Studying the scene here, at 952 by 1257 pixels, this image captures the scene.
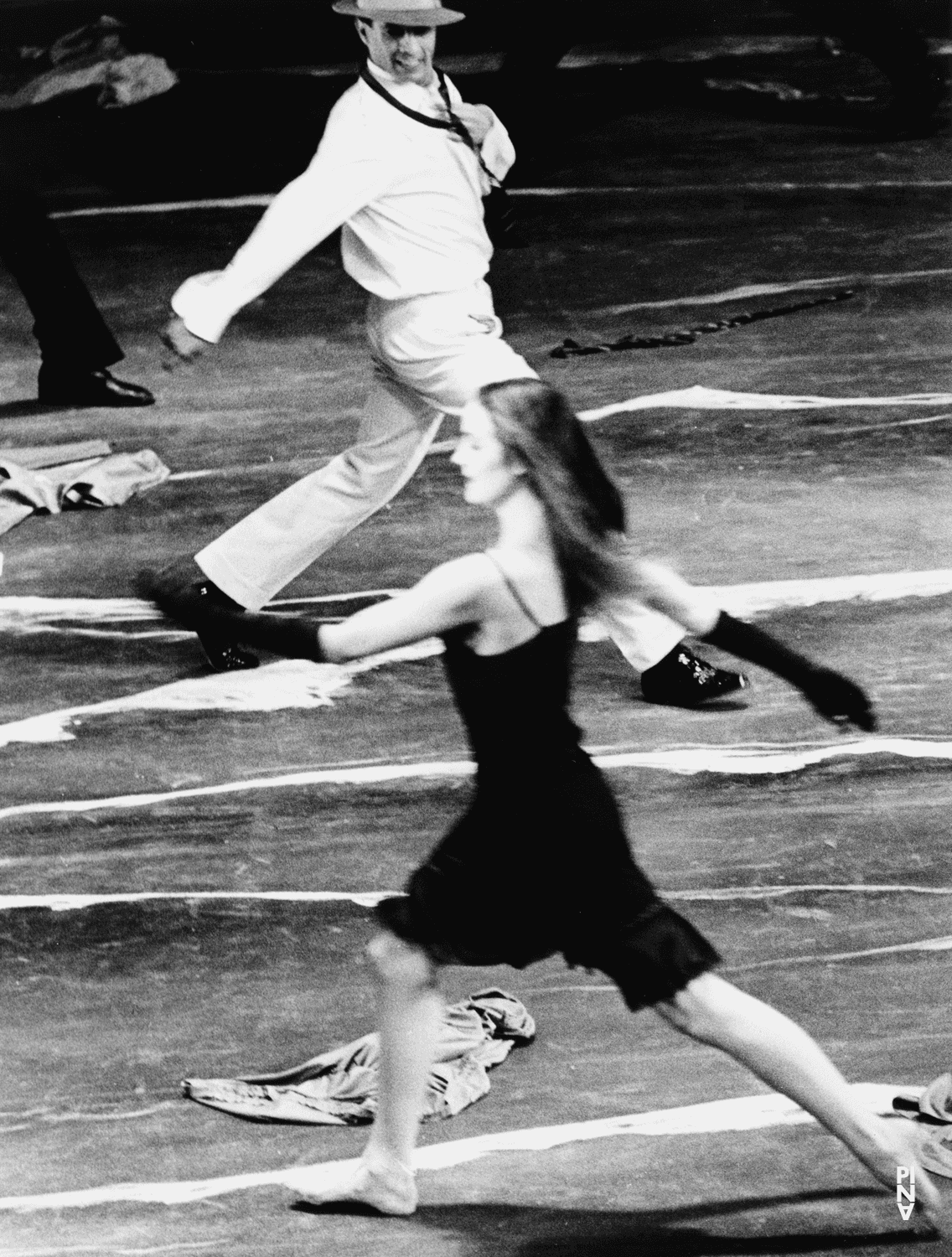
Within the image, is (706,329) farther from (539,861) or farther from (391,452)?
(539,861)

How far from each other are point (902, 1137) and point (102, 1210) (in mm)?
1112

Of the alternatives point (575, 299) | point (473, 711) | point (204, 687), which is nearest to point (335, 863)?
point (204, 687)

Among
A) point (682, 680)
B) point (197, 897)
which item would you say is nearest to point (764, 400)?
point (682, 680)

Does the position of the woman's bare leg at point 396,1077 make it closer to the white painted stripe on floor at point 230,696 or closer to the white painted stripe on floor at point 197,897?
the white painted stripe on floor at point 197,897

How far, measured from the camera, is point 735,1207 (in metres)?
3.20

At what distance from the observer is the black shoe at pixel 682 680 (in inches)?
159

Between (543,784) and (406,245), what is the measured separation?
1.10 metres

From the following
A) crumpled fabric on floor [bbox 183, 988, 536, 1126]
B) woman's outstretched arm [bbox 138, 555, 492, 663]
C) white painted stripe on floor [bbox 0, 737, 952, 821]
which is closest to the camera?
woman's outstretched arm [bbox 138, 555, 492, 663]

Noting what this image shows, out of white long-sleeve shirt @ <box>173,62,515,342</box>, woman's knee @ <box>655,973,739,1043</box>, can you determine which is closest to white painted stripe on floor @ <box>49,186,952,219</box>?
white long-sleeve shirt @ <box>173,62,515,342</box>

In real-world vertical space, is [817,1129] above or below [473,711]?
below

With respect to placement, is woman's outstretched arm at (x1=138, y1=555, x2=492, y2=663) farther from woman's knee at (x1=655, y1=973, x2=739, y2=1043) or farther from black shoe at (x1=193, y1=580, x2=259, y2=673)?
black shoe at (x1=193, y1=580, x2=259, y2=673)

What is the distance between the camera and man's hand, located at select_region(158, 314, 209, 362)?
145 inches

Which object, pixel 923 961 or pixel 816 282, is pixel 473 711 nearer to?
pixel 923 961

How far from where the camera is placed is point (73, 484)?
15.0 ft
